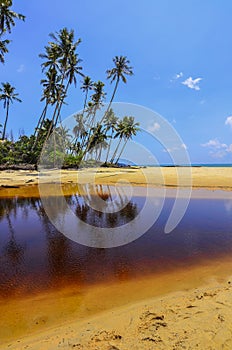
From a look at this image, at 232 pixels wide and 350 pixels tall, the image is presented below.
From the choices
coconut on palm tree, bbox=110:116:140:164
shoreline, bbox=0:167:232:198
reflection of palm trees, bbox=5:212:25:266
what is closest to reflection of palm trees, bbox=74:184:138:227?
reflection of palm trees, bbox=5:212:25:266

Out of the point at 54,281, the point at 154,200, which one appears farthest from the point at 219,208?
the point at 54,281

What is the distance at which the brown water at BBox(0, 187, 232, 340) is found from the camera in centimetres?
402

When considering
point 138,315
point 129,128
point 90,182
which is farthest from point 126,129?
point 138,315

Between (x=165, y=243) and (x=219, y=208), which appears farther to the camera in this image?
(x=219, y=208)

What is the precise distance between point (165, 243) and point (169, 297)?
3209mm

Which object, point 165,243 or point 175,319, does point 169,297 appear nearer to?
point 175,319

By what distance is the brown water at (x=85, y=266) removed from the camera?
158 inches

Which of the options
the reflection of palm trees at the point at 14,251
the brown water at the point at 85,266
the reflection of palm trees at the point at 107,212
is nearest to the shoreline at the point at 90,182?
the reflection of palm trees at the point at 107,212

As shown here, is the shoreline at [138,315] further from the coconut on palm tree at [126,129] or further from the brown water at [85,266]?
the coconut on palm tree at [126,129]

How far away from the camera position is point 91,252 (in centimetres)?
662

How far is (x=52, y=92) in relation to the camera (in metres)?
41.5

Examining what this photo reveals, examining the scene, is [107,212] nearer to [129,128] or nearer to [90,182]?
[90,182]

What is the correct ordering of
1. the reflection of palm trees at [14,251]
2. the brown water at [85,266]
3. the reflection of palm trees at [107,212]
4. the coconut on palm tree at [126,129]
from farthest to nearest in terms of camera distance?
the coconut on palm tree at [126,129] < the reflection of palm trees at [107,212] < the reflection of palm trees at [14,251] < the brown water at [85,266]

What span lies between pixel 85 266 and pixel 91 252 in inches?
37.4
